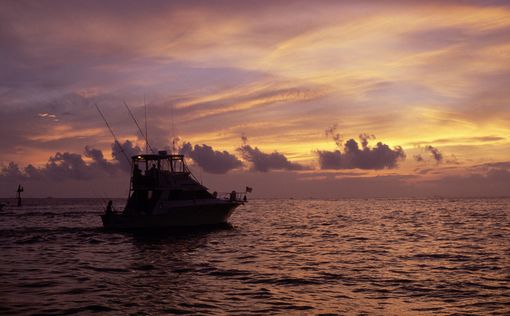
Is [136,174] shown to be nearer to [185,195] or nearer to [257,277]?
[185,195]

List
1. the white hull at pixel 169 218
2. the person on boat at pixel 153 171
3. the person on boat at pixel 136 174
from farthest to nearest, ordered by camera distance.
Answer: the person on boat at pixel 136 174 < the person on boat at pixel 153 171 < the white hull at pixel 169 218

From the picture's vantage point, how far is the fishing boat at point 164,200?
3775cm

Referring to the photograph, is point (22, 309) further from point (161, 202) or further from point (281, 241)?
point (161, 202)

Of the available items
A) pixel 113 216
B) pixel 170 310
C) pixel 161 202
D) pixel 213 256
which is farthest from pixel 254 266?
pixel 113 216

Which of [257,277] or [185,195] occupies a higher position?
[185,195]

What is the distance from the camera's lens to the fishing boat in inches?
1486

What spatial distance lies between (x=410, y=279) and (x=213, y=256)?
35.1 feet

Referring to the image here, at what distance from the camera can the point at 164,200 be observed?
38.1 meters

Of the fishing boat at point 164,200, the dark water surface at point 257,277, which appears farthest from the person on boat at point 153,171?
the dark water surface at point 257,277

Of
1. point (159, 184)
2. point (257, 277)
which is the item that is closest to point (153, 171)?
point (159, 184)

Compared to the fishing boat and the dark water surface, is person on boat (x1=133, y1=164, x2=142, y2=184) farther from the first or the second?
the dark water surface

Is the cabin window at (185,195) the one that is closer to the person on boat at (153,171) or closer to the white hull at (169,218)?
the white hull at (169,218)

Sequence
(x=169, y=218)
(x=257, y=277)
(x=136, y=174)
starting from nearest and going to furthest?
1. (x=257, y=277)
2. (x=169, y=218)
3. (x=136, y=174)

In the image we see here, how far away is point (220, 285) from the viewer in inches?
647
